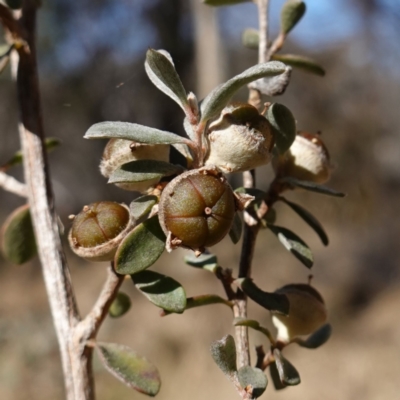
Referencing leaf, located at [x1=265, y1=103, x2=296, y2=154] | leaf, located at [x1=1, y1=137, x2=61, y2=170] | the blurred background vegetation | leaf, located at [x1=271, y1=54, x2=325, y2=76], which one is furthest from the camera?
the blurred background vegetation

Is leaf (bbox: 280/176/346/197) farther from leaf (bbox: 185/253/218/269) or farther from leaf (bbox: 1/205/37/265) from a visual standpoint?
leaf (bbox: 1/205/37/265)

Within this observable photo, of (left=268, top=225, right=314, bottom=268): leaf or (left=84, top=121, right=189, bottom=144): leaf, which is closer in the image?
(left=84, top=121, right=189, bottom=144): leaf

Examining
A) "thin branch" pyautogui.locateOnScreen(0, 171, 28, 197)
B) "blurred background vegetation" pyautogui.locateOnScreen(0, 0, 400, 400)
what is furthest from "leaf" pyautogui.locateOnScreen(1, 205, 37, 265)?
"blurred background vegetation" pyautogui.locateOnScreen(0, 0, 400, 400)

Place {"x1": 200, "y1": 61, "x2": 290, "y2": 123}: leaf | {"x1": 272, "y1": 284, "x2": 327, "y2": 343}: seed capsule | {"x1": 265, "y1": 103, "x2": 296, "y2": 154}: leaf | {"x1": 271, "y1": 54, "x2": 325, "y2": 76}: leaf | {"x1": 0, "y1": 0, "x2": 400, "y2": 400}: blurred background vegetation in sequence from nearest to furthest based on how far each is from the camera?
1. {"x1": 200, "y1": 61, "x2": 290, "y2": 123}: leaf
2. {"x1": 265, "y1": 103, "x2": 296, "y2": 154}: leaf
3. {"x1": 272, "y1": 284, "x2": 327, "y2": 343}: seed capsule
4. {"x1": 271, "y1": 54, "x2": 325, "y2": 76}: leaf
5. {"x1": 0, "y1": 0, "x2": 400, "y2": 400}: blurred background vegetation

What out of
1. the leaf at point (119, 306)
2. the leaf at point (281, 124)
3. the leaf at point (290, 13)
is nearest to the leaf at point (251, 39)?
the leaf at point (290, 13)

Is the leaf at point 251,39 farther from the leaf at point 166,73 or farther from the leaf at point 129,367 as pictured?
the leaf at point 129,367

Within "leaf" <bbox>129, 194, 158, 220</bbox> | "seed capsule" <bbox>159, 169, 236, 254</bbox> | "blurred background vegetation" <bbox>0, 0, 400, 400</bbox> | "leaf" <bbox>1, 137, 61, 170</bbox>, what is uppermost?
"seed capsule" <bbox>159, 169, 236, 254</bbox>
